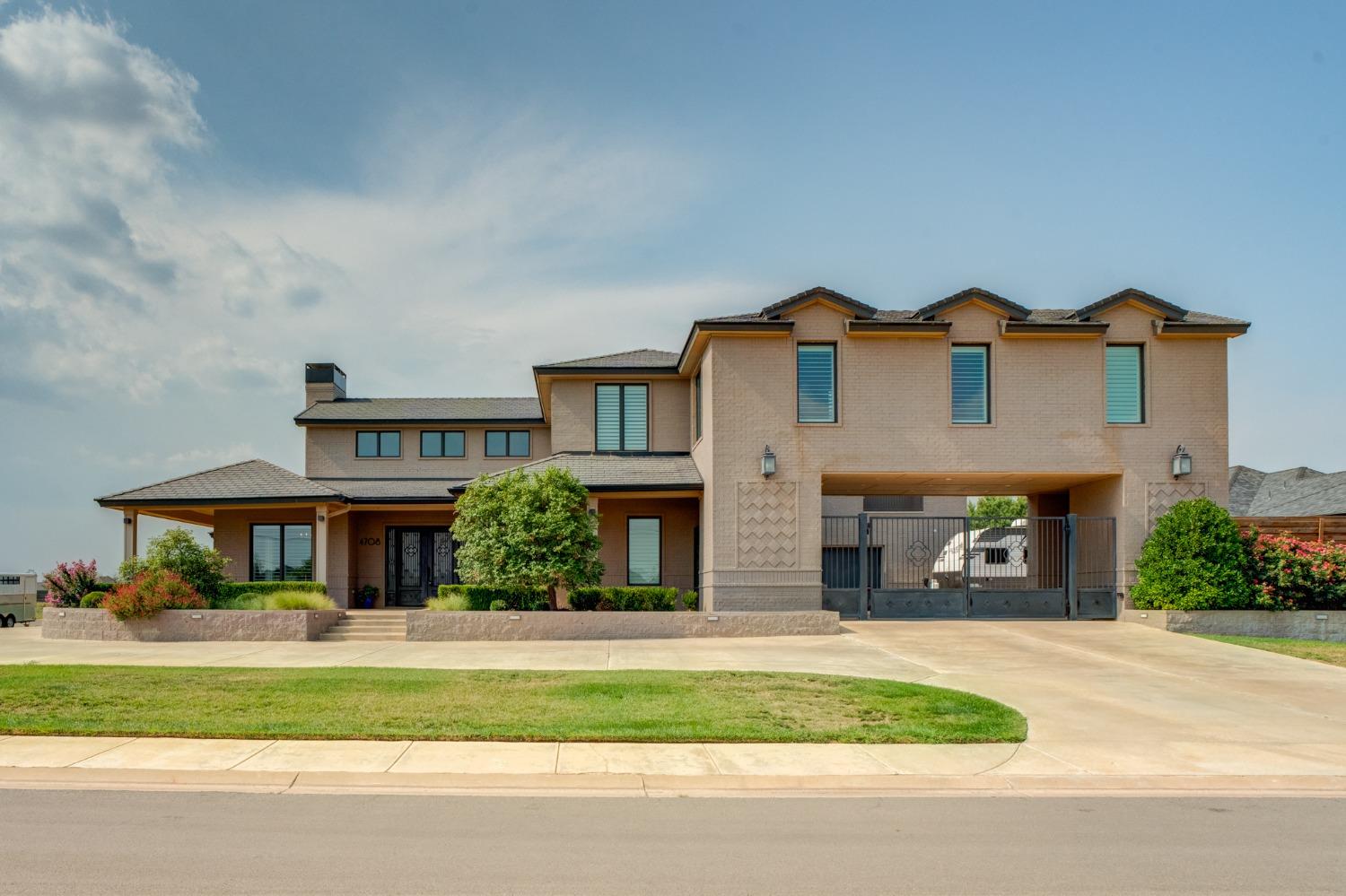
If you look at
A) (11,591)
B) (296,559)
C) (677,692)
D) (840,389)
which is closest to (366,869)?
(677,692)

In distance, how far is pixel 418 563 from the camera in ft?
99.6

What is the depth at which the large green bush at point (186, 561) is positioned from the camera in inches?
906

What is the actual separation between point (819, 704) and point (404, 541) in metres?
20.5

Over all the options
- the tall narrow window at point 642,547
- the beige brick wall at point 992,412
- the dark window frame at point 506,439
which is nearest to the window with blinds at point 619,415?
the tall narrow window at point 642,547

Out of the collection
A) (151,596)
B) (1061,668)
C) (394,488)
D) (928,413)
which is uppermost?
(928,413)

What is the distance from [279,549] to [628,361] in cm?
1123

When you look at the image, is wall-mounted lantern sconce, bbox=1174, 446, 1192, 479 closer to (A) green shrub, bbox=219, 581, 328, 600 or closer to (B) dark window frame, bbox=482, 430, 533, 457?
(B) dark window frame, bbox=482, 430, 533, 457

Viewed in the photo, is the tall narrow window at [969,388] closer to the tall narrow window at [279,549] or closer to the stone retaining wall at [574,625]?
the stone retaining wall at [574,625]

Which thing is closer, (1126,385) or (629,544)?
(1126,385)

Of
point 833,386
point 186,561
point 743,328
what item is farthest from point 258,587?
point 833,386

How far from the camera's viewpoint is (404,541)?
99.4ft

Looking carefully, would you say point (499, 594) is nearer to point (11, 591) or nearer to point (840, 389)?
point (840, 389)

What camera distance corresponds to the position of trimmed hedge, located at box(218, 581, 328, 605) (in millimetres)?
23422

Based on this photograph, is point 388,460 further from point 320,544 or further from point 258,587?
point 258,587
